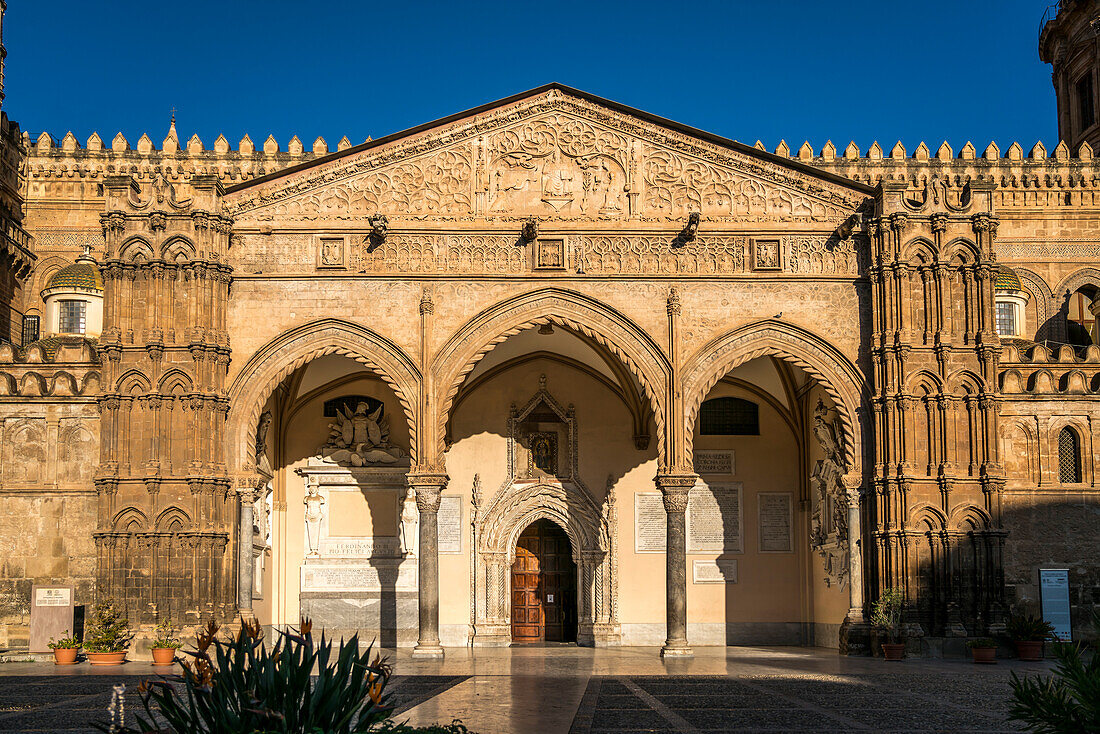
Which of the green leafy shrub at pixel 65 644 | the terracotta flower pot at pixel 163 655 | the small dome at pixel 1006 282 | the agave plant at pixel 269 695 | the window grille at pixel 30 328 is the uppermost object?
the small dome at pixel 1006 282

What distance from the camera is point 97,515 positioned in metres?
23.4

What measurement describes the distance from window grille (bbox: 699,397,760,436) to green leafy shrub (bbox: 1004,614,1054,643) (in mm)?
7376

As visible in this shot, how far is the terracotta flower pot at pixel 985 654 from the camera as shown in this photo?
70.2 feet

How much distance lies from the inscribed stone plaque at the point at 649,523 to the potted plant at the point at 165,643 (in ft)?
32.7

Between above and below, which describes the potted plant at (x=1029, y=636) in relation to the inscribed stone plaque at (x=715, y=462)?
below

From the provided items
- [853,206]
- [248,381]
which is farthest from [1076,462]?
[248,381]

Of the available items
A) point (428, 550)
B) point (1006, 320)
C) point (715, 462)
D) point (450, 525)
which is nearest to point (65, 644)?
point (428, 550)

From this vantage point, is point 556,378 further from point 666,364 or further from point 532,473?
point 666,364

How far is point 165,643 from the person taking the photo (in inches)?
827

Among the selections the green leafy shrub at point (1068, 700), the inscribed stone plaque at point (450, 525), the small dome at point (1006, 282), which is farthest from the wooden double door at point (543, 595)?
the green leafy shrub at point (1068, 700)

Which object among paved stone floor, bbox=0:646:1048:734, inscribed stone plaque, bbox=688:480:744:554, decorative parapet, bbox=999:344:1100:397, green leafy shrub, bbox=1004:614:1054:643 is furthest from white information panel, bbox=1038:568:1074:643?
inscribed stone plaque, bbox=688:480:744:554

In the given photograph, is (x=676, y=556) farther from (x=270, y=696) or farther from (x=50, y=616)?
(x=270, y=696)

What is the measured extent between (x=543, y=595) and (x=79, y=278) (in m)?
13.1

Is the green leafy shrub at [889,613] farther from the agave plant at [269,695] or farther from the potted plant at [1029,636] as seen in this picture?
the agave plant at [269,695]
